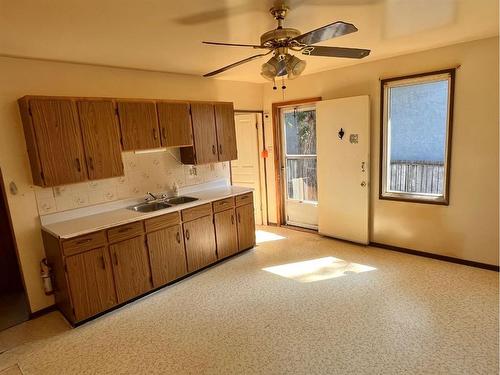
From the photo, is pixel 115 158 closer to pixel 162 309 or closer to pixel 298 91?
pixel 162 309

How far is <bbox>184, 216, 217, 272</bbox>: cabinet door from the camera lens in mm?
3537

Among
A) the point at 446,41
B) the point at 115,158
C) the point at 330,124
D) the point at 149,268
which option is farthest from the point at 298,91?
the point at 149,268

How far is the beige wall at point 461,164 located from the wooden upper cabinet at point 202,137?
6.28ft

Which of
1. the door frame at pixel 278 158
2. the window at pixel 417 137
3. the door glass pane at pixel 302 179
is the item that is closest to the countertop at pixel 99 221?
the door frame at pixel 278 158

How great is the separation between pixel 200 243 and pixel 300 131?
244 centimetres

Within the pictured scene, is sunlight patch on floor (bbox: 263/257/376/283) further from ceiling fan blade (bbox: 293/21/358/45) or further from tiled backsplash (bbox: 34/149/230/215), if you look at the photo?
ceiling fan blade (bbox: 293/21/358/45)

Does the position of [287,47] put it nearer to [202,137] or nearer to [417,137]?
[202,137]

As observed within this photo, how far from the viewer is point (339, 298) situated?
2959 mm

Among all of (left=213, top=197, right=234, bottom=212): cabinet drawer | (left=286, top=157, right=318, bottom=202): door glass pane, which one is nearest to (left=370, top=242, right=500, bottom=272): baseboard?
(left=286, top=157, right=318, bottom=202): door glass pane

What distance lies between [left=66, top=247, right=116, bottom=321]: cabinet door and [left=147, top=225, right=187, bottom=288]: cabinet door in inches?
17.6

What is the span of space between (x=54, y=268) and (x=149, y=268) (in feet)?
2.80

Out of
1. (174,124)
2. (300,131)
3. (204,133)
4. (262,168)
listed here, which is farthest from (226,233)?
(300,131)

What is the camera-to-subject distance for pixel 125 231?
2.96m

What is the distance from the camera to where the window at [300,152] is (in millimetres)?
4777
